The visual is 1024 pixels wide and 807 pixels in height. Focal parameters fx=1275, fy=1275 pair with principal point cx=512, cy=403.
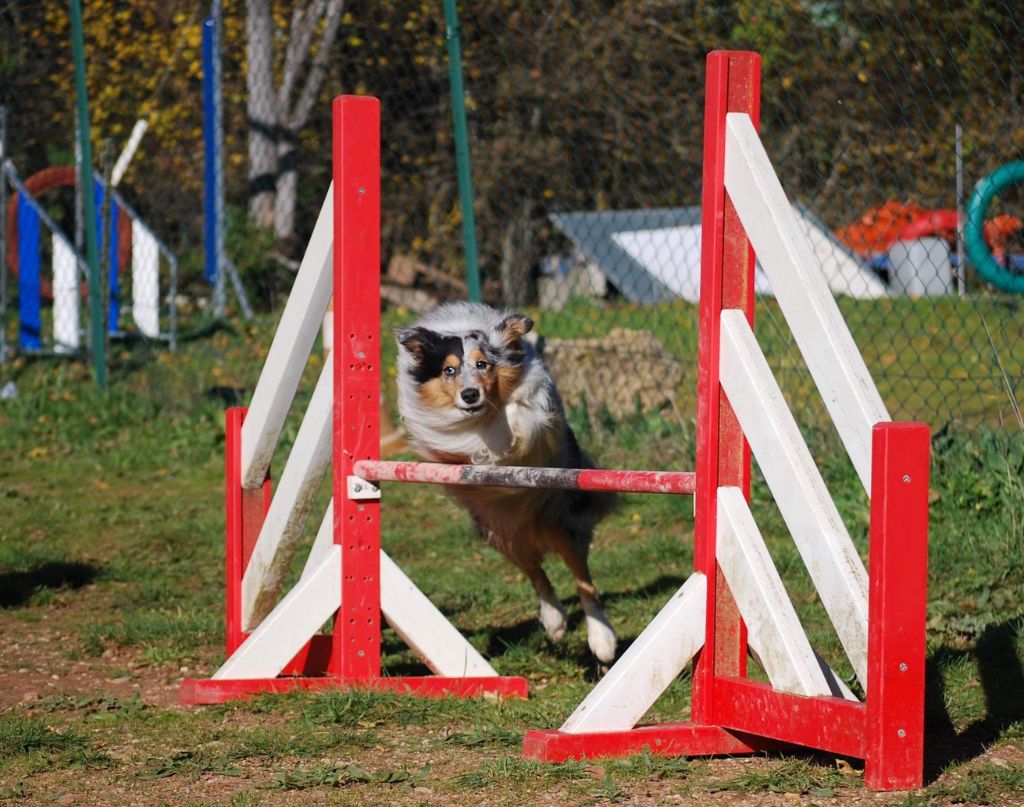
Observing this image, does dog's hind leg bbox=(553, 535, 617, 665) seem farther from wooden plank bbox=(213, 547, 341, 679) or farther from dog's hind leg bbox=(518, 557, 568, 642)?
wooden plank bbox=(213, 547, 341, 679)

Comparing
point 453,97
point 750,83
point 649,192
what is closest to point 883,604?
point 750,83

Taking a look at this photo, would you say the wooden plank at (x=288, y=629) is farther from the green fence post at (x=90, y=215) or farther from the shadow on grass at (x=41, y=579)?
the green fence post at (x=90, y=215)

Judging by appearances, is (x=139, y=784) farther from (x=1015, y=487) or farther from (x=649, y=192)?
(x=649, y=192)

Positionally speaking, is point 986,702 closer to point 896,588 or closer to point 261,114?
point 896,588

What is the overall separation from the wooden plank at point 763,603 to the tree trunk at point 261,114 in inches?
322

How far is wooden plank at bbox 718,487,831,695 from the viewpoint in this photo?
Result: 2.74m

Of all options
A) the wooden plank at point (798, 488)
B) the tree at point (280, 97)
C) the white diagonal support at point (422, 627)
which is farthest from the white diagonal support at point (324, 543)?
the tree at point (280, 97)

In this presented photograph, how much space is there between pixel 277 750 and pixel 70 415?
5.92 meters

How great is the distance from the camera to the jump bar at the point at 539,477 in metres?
3.00

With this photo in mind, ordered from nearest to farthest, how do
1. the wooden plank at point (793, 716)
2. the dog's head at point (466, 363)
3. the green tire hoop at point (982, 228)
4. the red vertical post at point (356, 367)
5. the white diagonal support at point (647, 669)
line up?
1. the wooden plank at point (793, 716)
2. the white diagonal support at point (647, 669)
3. the red vertical post at point (356, 367)
4. the dog's head at point (466, 363)
5. the green tire hoop at point (982, 228)

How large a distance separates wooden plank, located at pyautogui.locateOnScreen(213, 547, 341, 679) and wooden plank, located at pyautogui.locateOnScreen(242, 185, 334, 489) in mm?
490

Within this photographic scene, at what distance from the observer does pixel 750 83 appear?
9.73 feet

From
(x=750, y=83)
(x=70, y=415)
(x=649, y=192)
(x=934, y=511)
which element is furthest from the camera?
(x=70, y=415)

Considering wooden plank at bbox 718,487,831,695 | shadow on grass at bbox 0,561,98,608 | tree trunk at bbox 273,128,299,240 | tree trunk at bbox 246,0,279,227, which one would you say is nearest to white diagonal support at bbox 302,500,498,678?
wooden plank at bbox 718,487,831,695
